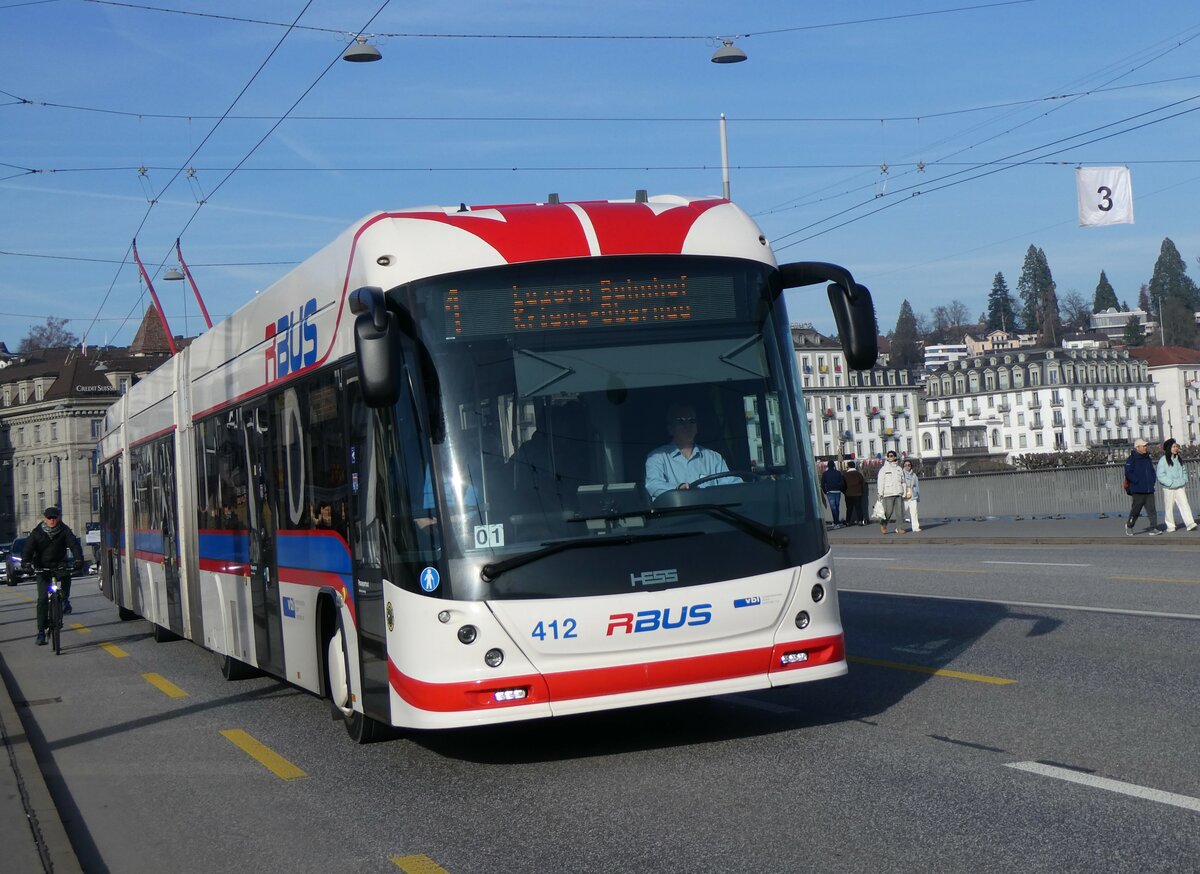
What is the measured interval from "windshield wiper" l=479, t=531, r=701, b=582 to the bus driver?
24 centimetres

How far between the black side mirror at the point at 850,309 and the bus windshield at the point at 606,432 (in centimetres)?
37

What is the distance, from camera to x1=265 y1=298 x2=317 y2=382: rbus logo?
10.5 m

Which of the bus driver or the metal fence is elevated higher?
the bus driver

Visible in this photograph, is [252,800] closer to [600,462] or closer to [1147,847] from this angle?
[600,462]

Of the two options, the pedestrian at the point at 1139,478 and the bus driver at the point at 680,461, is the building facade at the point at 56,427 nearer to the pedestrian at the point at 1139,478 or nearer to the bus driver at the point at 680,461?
the pedestrian at the point at 1139,478

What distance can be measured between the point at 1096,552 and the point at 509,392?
58.0 ft

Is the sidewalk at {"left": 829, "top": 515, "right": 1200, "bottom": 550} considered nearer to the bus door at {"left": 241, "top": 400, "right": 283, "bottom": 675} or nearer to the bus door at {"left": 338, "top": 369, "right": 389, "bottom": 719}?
the bus door at {"left": 241, "top": 400, "right": 283, "bottom": 675}

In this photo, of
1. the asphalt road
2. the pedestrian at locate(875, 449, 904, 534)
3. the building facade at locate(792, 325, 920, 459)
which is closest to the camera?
the asphalt road

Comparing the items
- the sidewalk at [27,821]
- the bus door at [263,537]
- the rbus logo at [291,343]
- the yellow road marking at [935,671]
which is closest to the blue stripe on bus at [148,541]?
the bus door at [263,537]

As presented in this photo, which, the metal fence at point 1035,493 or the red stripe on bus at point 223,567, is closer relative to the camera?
the red stripe on bus at point 223,567

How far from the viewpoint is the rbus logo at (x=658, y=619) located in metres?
8.29

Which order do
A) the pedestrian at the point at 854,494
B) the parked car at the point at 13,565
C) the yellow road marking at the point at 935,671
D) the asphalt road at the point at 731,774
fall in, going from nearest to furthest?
the asphalt road at the point at 731,774
the yellow road marking at the point at 935,671
the pedestrian at the point at 854,494
the parked car at the point at 13,565

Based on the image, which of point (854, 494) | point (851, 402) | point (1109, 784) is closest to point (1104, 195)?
point (854, 494)

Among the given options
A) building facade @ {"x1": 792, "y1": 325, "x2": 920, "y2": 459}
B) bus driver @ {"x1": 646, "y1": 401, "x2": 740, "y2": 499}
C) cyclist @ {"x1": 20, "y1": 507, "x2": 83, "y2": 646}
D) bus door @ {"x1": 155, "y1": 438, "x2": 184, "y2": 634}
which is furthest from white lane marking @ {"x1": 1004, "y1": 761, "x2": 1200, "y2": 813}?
building facade @ {"x1": 792, "y1": 325, "x2": 920, "y2": 459}
